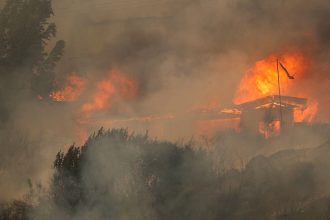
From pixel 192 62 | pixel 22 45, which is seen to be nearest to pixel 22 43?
pixel 22 45

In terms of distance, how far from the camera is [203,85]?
28781mm

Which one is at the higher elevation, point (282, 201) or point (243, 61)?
point (243, 61)

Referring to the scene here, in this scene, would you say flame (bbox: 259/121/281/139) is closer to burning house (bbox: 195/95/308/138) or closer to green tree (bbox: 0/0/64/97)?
burning house (bbox: 195/95/308/138)

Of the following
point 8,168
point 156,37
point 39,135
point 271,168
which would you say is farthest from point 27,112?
point 271,168

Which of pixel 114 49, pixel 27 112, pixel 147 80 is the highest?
pixel 114 49

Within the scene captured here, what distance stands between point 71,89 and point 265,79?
36.9ft

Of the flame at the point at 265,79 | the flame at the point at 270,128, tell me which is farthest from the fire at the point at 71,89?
the flame at the point at 270,128

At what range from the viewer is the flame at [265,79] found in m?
27.2

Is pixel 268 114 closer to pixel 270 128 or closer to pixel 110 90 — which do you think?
pixel 270 128

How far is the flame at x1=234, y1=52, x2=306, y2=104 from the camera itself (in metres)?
27.2

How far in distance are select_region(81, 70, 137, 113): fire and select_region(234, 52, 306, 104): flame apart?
7131 mm

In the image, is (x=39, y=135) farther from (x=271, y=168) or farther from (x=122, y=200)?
(x=271, y=168)

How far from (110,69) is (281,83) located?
36.5 feet

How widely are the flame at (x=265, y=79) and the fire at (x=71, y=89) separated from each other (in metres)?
9.28
